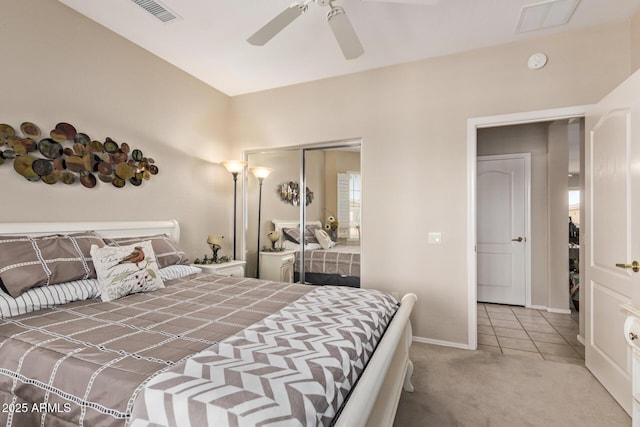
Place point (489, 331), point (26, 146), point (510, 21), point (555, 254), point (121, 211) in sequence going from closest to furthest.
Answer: point (26, 146)
point (510, 21)
point (121, 211)
point (489, 331)
point (555, 254)

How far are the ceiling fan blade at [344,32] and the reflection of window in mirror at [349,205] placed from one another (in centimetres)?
148

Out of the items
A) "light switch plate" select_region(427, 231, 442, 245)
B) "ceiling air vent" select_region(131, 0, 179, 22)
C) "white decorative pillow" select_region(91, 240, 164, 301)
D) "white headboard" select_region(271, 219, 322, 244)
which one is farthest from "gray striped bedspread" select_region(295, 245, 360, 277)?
"ceiling air vent" select_region(131, 0, 179, 22)

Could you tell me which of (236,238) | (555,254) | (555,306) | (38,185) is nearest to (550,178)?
(555,254)

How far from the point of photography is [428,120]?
304 cm

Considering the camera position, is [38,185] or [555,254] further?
[555,254]

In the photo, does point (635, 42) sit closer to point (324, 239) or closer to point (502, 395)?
point (502, 395)

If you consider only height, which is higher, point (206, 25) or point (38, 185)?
point (206, 25)

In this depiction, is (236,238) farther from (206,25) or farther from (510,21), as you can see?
(510,21)

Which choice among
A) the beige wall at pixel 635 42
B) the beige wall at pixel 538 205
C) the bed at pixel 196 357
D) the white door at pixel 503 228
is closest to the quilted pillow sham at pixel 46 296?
the bed at pixel 196 357

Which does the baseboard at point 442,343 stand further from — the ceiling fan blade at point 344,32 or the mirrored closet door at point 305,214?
the ceiling fan blade at point 344,32

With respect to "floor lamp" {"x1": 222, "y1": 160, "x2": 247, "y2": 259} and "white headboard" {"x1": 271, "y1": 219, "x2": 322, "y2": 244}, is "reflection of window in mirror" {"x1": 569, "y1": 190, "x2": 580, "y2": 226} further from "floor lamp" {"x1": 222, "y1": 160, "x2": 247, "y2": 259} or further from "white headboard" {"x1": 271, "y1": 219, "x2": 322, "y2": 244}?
"floor lamp" {"x1": 222, "y1": 160, "x2": 247, "y2": 259}

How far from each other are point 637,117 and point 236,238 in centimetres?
381

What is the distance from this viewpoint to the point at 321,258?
11.9ft

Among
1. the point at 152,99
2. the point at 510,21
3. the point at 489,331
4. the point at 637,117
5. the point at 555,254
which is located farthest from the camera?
the point at 555,254
